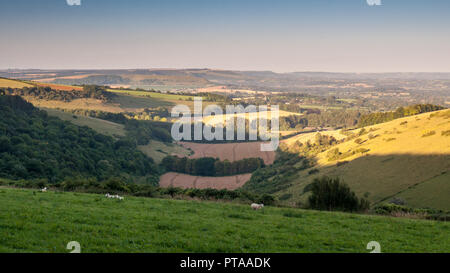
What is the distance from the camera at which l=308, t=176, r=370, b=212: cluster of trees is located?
21.6m

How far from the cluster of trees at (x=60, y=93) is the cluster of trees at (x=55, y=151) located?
5339 cm

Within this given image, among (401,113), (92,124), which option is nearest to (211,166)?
(92,124)

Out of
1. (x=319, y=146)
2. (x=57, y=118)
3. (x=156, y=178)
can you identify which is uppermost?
(x=57, y=118)

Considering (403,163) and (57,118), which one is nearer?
(403,163)

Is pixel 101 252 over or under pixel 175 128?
over

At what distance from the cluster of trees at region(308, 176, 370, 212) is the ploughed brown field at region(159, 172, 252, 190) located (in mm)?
67217

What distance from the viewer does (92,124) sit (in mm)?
120250

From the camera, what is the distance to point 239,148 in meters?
134

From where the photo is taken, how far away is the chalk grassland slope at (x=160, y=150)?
120m

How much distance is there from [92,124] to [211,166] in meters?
41.7
